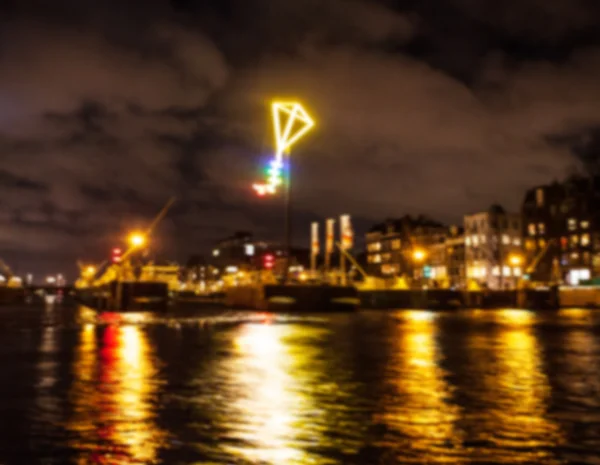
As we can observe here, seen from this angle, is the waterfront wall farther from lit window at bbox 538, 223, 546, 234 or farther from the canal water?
the canal water

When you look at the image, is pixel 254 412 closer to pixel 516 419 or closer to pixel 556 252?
pixel 516 419

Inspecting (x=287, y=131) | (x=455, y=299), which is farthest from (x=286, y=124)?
(x=455, y=299)

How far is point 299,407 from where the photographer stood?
13867 mm

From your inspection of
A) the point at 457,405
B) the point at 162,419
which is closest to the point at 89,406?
the point at 162,419

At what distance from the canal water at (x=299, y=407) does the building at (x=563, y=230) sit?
13175 cm

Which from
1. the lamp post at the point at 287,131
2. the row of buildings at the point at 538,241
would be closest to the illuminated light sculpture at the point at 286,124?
the lamp post at the point at 287,131

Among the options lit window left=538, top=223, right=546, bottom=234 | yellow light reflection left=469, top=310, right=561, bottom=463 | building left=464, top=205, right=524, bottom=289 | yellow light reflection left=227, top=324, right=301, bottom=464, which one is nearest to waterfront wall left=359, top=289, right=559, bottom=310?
building left=464, top=205, right=524, bottom=289

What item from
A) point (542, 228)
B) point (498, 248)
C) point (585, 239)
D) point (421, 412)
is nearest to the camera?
point (421, 412)

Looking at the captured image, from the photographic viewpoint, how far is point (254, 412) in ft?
44.0

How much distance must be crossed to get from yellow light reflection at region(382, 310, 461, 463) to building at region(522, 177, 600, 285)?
13405 cm

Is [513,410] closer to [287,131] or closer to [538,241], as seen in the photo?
[287,131]

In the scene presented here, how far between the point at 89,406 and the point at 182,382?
4.27 meters

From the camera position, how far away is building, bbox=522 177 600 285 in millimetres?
149500

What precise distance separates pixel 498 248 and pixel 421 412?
530ft
